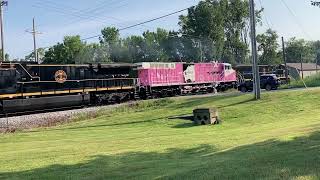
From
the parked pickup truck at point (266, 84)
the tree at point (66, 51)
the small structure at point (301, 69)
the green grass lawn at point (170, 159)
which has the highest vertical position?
the tree at point (66, 51)

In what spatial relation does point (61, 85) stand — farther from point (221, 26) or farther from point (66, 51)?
point (221, 26)

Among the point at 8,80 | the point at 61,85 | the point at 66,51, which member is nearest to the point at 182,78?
the point at 61,85

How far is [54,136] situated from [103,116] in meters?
9.53

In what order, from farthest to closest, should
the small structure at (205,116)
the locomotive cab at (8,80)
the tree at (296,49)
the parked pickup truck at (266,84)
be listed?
the tree at (296,49) → the parked pickup truck at (266,84) → the locomotive cab at (8,80) → the small structure at (205,116)

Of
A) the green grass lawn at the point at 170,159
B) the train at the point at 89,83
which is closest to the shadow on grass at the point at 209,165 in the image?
the green grass lawn at the point at 170,159

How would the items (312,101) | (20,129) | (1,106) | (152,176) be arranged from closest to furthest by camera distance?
(152,176) < (20,129) < (1,106) < (312,101)

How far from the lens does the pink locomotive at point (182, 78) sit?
141ft

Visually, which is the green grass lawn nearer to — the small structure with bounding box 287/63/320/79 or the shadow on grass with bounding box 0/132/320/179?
the shadow on grass with bounding box 0/132/320/179

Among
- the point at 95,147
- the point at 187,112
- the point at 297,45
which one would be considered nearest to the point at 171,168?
the point at 95,147

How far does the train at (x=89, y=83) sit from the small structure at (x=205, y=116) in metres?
11.6

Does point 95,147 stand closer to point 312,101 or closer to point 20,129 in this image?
point 20,129

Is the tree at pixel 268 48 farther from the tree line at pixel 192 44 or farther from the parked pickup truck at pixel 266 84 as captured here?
the parked pickup truck at pixel 266 84

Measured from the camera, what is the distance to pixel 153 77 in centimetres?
4372

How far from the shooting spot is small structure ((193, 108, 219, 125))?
913 inches
